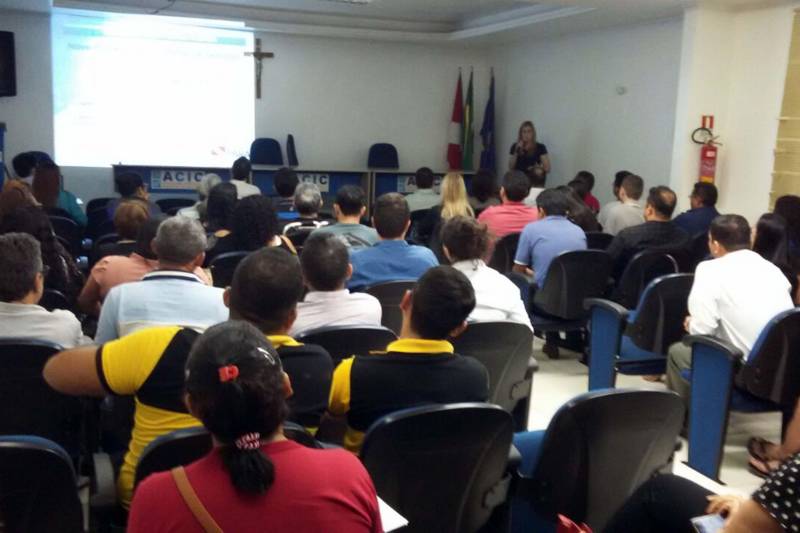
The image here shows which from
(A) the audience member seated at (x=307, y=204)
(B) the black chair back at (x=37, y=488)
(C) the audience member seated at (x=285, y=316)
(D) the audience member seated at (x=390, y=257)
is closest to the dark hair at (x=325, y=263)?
(C) the audience member seated at (x=285, y=316)

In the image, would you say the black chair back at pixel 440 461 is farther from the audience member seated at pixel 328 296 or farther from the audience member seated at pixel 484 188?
the audience member seated at pixel 484 188

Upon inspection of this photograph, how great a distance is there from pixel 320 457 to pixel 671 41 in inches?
313

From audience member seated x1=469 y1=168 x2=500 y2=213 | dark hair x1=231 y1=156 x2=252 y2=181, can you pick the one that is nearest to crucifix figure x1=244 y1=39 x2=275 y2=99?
dark hair x1=231 y1=156 x2=252 y2=181

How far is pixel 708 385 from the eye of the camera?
11.6ft

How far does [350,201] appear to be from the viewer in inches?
184

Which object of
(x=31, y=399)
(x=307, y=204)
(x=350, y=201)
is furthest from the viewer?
(x=307, y=204)

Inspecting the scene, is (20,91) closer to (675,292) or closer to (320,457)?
(675,292)

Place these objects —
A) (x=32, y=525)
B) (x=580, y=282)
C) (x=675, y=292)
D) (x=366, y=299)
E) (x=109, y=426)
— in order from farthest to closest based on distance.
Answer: (x=580, y=282) → (x=675, y=292) → (x=366, y=299) → (x=109, y=426) → (x=32, y=525)

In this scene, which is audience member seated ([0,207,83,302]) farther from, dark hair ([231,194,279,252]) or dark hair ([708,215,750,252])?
dark hair ([708,215,750,252])

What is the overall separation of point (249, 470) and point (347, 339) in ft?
4.55

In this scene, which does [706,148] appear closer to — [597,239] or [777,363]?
[597,239]

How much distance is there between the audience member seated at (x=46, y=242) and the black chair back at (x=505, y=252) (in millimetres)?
2809

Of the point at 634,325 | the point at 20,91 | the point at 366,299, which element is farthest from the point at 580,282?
the point at 20,91

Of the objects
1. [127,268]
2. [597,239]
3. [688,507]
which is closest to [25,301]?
[127,268]
